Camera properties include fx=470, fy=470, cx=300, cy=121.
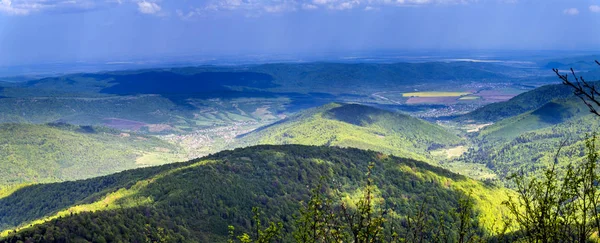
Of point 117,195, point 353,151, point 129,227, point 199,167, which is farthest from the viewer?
point 353,151

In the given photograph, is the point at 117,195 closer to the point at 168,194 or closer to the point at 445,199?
the point at 168,194

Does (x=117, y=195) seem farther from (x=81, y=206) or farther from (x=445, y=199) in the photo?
(x=445, y=199)

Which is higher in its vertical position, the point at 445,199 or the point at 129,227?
the point at 129,227

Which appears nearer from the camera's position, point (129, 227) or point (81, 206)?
point (129, 227)

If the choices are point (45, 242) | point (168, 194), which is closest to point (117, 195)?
point (168, 194)

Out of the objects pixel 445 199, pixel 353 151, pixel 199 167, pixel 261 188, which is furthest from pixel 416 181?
pixel 199 167

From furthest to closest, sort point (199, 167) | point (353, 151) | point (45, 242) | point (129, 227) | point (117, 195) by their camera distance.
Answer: point (353, 151)
point (199, 167)
point (117, 195)
point (129, 227)
point (45, 242)
